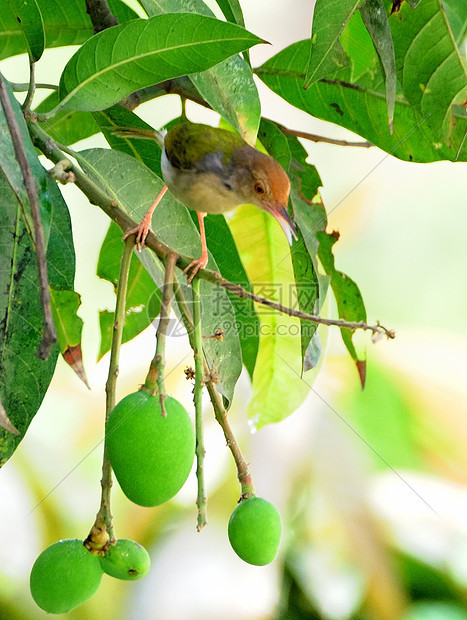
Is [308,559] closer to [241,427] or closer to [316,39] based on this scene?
[241,427]

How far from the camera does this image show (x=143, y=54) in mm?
590

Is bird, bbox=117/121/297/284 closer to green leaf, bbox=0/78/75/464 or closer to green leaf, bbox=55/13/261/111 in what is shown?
green leaf, bbox=55/13/261/111

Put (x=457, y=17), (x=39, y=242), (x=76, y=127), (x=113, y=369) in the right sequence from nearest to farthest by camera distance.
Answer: (x=39, y=242) → (x=113, y=369) → (x=457, y=17) → (x=76, y=127)

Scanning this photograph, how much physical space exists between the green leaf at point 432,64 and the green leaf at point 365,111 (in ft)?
0.35

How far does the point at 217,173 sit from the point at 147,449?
585 mm

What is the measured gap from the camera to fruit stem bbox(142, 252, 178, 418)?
18.2 inches

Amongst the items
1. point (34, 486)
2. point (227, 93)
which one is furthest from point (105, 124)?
point (34, 486)

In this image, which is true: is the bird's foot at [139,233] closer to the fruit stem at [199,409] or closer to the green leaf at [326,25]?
the fruit stem at [199,409]

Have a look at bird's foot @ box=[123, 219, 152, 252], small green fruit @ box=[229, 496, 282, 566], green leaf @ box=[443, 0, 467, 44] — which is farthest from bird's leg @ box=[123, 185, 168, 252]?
green leaf @ box=[443, 0, 467, 44]

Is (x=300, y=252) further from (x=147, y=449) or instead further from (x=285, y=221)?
(x=147, y=449)

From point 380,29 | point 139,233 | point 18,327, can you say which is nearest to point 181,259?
point 139,233

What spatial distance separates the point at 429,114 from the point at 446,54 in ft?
0.19

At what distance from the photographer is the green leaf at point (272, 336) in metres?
1.01

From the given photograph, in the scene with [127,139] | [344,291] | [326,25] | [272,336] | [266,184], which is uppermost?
[326,25]
